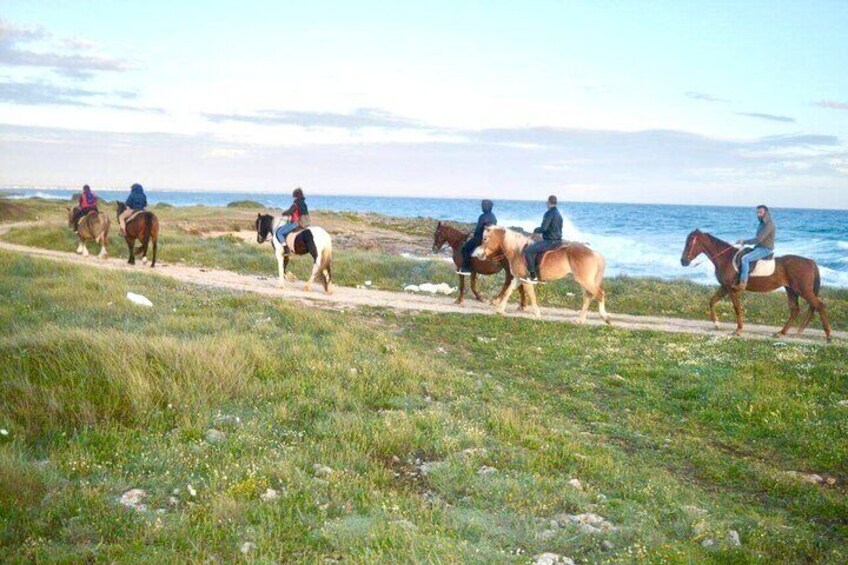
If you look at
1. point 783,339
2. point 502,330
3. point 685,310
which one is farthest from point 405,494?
point 685,310

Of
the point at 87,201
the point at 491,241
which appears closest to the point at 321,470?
the point at 491,241

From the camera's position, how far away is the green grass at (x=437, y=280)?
24.2 metres

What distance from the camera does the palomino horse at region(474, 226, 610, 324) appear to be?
770 inches

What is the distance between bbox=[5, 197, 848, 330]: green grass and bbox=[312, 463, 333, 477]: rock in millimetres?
17318

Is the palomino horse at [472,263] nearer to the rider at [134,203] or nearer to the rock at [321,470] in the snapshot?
the rider at [134,203]

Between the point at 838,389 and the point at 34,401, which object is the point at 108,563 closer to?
the point at 34,401

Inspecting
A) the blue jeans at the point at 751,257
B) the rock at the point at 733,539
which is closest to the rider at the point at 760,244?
the blue jeans at the point at 751,257

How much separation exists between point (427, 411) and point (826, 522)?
5.35 meters

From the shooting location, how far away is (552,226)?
63.3 feet

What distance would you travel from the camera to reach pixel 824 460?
9.86 meters

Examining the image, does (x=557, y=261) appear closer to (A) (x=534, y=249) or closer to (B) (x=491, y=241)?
(A) (x=534, y=249)

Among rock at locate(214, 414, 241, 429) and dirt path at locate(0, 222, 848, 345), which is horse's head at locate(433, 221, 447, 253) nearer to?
dirt path at locate(0, 222, 848, 345)

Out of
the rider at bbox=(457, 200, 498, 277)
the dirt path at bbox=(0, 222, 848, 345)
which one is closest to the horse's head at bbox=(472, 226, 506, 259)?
the rider at bbox=(457, 200, 498, 277)

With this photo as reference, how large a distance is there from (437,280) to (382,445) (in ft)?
62.7
